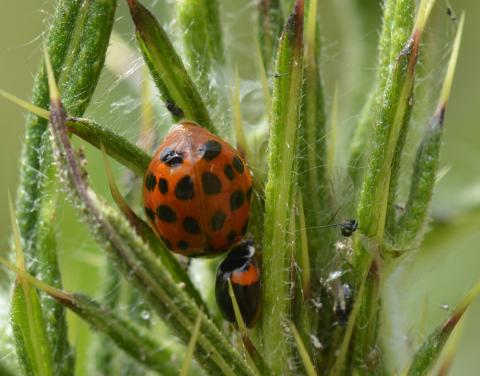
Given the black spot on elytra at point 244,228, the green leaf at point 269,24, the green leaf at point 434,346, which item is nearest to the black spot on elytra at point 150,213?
the black spot on elytra at point 244,228

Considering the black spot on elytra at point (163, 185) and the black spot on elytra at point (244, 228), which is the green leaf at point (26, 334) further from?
the black spot on elytra at point (244, 228)

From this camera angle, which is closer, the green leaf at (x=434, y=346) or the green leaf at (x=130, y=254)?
the green leaf at (x=130, y=254)

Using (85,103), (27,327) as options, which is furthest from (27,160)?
(27,327)

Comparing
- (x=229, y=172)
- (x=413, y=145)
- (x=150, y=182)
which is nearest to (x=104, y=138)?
(x=150, y=182)

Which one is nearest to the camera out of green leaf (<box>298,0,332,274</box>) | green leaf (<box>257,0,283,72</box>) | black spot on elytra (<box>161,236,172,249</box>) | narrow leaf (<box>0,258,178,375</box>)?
narrow leaf (<box>0,258,178,375</box>)

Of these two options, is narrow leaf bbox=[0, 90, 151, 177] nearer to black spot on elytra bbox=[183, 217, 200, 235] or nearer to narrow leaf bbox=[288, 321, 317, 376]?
black spot on elytra bbox=[183, 217, 200, 235]

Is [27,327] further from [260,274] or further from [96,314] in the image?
[260,274]

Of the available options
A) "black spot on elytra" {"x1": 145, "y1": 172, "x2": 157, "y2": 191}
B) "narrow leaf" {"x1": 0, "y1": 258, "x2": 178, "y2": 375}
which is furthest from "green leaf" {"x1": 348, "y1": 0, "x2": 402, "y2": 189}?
"narrow leaf" {"x1": 0, "y1": 258, "x2": 178, "y2": 375}
